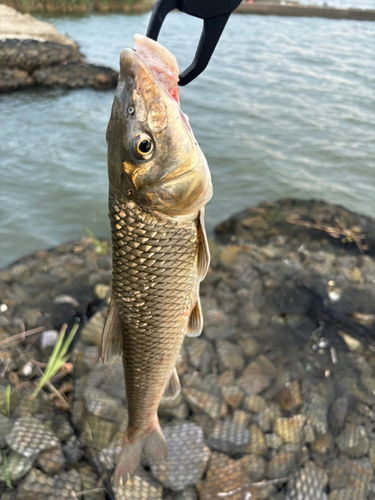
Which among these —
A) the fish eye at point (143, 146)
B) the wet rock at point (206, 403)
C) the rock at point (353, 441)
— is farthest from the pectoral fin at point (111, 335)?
the rock at point (353, 441)

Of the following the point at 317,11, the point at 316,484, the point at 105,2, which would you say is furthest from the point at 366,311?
the point at 317,11

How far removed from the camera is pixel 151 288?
5.21 ft

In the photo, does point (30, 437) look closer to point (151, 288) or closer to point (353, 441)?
point (151, 288)

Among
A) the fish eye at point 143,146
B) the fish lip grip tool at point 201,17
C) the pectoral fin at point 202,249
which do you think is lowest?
the pectoral fin at point 202,249

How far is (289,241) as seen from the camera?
5242mm

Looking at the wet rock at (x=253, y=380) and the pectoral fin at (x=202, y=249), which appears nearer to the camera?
the pectoral fin at (x=202, y=249)

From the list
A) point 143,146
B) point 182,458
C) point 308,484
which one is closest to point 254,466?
point 308,484

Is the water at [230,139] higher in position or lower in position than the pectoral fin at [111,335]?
lower

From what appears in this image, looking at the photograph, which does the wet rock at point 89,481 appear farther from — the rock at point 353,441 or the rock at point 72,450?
the rock at point 353,441

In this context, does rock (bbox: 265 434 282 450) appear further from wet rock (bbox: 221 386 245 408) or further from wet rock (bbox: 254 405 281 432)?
wet rock (bbox: 221 386 245 408)

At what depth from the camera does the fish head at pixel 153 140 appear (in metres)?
1.26

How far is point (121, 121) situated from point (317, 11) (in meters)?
32.9

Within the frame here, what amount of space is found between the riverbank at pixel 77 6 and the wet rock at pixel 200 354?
2469 cm

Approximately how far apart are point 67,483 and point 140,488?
0.46 m
